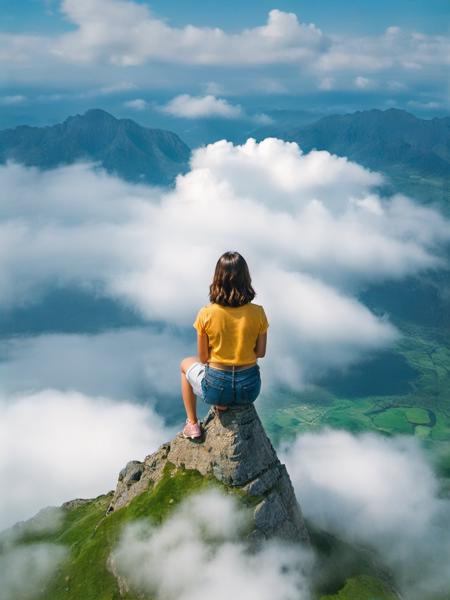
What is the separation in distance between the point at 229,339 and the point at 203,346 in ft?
3.93

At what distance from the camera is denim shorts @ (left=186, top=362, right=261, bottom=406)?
77.0 ft

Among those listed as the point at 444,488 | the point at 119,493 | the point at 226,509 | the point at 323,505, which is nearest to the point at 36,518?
the point at 119,493

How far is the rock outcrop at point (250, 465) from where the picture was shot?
1113 inches

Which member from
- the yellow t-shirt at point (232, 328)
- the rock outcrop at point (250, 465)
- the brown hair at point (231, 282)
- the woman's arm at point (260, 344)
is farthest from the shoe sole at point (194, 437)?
the brown hair at point (231, 282)

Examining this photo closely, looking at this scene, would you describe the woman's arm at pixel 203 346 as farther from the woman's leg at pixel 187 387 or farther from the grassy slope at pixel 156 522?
the grassy slope at pixel 156 522

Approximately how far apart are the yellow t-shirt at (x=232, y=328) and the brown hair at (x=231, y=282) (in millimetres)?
402

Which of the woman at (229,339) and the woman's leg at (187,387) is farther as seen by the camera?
the woman's leg at (187,387)

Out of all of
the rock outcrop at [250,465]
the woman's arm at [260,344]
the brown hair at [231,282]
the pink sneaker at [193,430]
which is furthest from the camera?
the pink sneaker at [193,430]

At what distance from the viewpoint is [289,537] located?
30172mm

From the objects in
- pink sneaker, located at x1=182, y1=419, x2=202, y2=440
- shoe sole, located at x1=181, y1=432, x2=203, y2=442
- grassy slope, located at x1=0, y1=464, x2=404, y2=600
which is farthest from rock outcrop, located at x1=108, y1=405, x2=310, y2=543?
grassy slope, located at x1=0, y1=464, x2=404, y2=600

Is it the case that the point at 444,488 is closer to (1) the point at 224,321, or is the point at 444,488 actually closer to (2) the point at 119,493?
(2) the point at 119,493

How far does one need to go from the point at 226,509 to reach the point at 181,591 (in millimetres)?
4517

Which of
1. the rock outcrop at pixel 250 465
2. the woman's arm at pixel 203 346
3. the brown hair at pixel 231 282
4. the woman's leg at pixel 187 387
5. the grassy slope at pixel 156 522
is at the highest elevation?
the brown hair at pixel 231 282

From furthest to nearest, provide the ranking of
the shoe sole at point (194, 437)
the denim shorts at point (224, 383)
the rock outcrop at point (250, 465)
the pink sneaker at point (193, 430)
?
the shoe sole at point (194, 437)
the pink sneaker at point (193, 430)
the rock outcrop at point (250, 465)
the denim shorts at point (224, 383)
